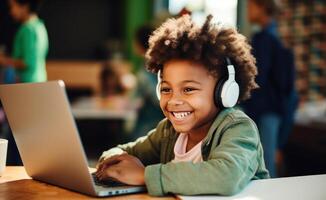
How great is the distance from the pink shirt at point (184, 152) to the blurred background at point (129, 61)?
1.00 ft

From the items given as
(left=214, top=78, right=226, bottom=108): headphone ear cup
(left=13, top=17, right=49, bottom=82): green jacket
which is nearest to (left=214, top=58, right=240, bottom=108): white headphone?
(left=214, top=78, right=226, bottom=108): headphone ear cup

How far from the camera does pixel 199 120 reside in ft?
4.37

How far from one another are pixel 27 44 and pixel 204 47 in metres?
2.32

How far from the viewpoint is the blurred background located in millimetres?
3633

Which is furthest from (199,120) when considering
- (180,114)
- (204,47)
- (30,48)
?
(30,48)

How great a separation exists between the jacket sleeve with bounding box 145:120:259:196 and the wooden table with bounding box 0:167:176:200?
0.11 ft

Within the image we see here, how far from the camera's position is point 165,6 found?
25.8 feet

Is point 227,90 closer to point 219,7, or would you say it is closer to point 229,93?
point 229,93

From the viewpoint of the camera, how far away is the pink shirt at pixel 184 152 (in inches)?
53.2

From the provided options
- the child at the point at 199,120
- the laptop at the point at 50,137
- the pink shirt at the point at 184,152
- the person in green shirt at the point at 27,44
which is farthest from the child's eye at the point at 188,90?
the person in green shirt at the point at 27,44

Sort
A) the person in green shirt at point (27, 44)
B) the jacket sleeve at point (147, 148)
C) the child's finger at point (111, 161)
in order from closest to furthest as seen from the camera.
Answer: the child's finger at point (111, 161) < the jacket sleeve at point (147, 148) < the person in green shirt at point (27, 44)

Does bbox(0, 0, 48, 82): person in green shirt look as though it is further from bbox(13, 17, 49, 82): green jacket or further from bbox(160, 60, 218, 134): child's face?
bbox(160, 60, 218, 134): child's face

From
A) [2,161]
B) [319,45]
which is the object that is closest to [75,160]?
[2,161]

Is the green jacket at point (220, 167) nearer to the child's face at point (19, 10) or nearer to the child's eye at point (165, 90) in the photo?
the child's eye at point (165, 90)
